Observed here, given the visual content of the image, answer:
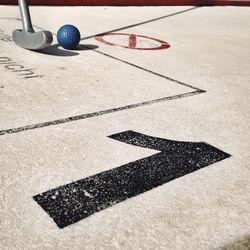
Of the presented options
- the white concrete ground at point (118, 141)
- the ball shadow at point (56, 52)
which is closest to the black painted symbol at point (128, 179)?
the white concrete ground at point (118, 141)

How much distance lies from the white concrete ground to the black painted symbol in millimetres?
12

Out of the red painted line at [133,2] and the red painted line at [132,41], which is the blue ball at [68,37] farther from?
the red painted line at [133,2]

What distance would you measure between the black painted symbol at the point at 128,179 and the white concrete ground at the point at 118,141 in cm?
1

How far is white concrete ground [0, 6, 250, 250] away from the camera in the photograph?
141 centimetres

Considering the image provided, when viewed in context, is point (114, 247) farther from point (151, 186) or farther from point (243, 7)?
point (243, 7)

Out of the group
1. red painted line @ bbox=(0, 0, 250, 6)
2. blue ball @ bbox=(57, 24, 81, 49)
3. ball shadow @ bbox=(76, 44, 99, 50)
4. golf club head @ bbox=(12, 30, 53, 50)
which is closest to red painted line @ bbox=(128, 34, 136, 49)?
ball shadow @ bbox=(76, 44, 99, 50)

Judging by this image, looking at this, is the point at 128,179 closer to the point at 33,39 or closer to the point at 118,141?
the point at 118,141

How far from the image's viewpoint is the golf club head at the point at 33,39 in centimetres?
355

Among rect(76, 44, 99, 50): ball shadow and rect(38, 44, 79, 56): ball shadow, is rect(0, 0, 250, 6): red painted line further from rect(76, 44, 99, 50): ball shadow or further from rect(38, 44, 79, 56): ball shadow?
rect(38, 44, 79, 56): ball shadow

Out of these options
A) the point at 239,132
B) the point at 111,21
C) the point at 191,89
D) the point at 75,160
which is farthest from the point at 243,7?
the point at 75,160

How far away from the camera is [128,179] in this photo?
1.73m

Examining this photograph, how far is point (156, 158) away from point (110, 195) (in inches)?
17.5

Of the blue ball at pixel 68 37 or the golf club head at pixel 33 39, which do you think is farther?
the blue ball at pixel 68 37

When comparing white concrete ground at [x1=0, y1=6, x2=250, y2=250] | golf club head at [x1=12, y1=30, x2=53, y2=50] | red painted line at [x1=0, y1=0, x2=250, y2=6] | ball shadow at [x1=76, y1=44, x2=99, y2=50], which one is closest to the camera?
white concrete ground at [x1=0, y1=6, x2=250, y2=250]
